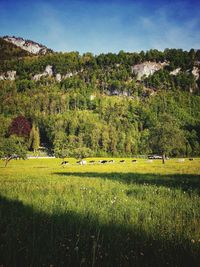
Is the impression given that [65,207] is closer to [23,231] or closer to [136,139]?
[23,231]

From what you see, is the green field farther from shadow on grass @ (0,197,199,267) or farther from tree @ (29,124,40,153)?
tree @ (29,124,40,153)

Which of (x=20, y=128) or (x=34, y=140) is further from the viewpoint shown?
(x=20, y=128)

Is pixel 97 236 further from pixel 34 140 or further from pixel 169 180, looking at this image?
pixel 34 140

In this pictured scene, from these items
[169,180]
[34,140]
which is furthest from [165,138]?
[34,140]

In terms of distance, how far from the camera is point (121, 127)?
157000mm

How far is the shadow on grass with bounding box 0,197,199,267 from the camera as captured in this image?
5.53 m

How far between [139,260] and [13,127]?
146401mm

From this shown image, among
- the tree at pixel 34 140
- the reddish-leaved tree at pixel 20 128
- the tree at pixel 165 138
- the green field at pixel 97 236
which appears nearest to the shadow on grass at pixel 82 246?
the green field at pixel 97 236

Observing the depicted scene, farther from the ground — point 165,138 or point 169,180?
point 165,138

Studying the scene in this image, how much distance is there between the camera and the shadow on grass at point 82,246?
5.53 m

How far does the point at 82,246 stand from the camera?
6.41 metres

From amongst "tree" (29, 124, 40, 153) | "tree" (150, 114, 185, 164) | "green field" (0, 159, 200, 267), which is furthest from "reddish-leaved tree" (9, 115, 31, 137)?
"green field" (0, 159, 200, 267)

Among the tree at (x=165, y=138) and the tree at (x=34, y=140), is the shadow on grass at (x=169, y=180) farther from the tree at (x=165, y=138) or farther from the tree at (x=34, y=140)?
the tree at (x=34, y=140)

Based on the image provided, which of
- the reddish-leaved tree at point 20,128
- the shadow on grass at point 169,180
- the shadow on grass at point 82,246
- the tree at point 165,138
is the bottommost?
the shadow on grass at point 169,180
